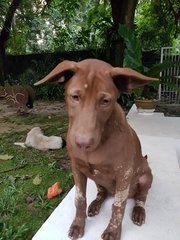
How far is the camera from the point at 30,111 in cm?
713

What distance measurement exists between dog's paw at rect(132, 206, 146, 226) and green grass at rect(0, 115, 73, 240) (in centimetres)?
91

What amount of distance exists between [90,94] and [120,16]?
6702 millimetres

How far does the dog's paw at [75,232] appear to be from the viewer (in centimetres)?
194

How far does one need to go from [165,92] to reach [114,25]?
2171 mm

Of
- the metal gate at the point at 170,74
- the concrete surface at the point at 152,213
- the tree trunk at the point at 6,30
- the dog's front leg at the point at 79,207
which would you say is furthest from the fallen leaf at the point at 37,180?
the tree trunk at the point at 6,30

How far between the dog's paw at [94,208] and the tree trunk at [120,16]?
5550mm

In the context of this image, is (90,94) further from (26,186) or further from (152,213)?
(26,186)

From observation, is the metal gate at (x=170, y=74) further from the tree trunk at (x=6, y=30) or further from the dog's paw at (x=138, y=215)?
the dog's paw at (x=138, y=215)

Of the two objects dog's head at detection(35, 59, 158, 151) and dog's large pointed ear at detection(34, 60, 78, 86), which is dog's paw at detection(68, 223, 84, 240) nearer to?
dog's head at detection(35, 59, 158, 151)

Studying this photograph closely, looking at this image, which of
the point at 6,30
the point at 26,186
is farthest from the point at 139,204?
the point at 6,30

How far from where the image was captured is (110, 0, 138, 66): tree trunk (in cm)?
704

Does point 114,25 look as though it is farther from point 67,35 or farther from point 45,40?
point 45,40

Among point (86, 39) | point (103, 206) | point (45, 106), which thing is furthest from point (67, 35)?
point (103, 206)

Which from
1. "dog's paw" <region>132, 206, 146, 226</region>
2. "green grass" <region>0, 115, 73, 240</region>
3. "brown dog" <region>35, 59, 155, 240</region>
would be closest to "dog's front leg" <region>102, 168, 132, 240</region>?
"brown dog" <region>35, 59, 155, 240</region>
